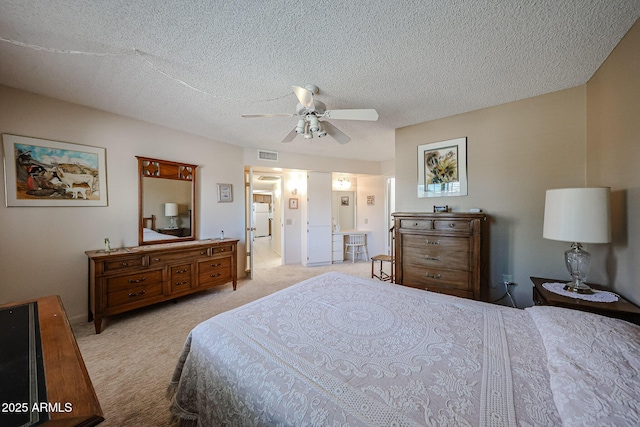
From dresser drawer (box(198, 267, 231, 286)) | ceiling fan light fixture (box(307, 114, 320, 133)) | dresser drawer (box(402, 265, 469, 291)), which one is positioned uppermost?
ceiling fan light fixture (box(307, 114, 320, 133))

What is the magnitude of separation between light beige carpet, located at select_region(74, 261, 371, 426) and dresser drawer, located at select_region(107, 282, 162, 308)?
0.84 feet

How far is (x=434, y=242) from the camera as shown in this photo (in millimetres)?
2482

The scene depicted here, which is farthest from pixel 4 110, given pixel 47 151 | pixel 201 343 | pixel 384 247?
pixel 384 247

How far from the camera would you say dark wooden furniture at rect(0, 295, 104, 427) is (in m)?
0.61

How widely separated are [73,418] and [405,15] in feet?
7.42

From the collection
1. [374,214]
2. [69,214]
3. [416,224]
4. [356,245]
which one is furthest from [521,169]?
[69,214]

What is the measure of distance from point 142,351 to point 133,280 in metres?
0.93

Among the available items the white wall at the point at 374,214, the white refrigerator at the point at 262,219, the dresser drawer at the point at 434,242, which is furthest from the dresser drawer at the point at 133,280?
the white refrigerator at the point at 262,219

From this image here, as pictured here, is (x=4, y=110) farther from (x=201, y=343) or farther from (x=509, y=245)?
(x=509, y=245)

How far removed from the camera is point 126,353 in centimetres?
209

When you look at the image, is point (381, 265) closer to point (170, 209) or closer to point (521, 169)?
point (521, 169)

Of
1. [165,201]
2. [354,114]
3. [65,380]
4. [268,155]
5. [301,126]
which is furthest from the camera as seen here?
[268,155]

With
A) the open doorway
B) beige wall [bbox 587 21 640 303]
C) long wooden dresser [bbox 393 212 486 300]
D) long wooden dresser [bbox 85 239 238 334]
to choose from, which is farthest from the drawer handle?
beige wall [bbox 587 21 640 303]

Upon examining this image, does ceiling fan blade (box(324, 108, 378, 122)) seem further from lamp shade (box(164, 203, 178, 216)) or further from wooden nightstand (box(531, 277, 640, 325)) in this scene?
lamp shade (box(164, 203, 178, 216))
